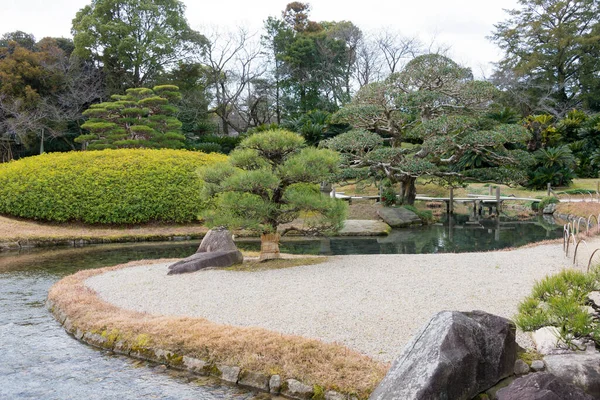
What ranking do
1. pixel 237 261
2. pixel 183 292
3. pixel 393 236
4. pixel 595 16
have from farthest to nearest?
pixel 595 16
pixel 393 236
pixel 237 261
pixel 183 292

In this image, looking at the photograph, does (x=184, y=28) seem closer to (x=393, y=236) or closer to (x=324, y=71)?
(x=324, y=71)

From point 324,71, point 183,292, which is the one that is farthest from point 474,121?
point 324,71

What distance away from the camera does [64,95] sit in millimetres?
26203

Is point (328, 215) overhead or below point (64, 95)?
below

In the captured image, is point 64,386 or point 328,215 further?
point 328,215

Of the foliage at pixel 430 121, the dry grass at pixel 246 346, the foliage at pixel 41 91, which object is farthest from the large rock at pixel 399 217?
the foliage at pixel 41 91

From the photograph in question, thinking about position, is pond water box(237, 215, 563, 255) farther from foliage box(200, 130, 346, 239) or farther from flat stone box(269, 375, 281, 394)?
flat stone box(269, 375, 281, 394)

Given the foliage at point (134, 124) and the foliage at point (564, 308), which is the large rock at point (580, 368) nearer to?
the foliage at point (564, 308)

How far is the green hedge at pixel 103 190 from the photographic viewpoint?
15.6 m

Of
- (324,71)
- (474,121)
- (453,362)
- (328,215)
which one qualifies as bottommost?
(453,362)

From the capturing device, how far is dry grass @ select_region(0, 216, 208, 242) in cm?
1391

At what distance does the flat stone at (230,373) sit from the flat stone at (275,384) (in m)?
0.36

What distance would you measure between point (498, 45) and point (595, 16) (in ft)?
18.8

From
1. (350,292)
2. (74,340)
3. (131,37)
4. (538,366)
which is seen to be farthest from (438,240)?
(131,37)
